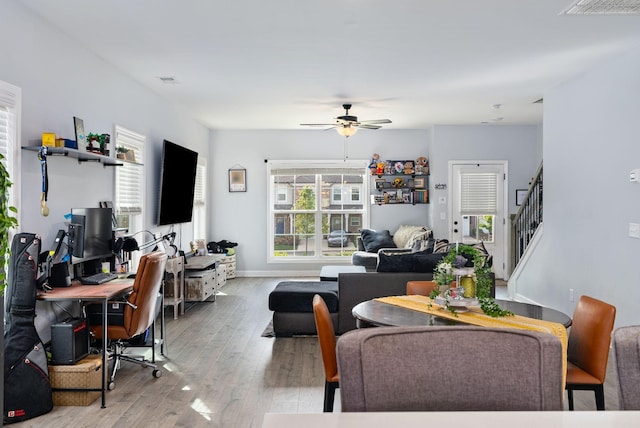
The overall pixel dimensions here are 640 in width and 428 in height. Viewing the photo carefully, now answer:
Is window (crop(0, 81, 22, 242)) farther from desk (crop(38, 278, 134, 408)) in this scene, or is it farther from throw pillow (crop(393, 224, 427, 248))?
throw pillow (crop(393, 224, 427, 248))

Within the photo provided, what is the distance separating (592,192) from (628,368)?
14.8ft

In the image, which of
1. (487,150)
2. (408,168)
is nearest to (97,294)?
(408,168)

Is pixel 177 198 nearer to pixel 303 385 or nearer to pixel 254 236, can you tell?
pixel 254 236

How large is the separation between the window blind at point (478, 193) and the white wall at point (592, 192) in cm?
242

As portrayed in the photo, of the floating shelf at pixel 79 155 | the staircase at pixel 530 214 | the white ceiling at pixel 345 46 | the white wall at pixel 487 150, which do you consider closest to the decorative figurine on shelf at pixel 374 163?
the white wall at pixel 487 150

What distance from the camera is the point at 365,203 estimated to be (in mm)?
9570

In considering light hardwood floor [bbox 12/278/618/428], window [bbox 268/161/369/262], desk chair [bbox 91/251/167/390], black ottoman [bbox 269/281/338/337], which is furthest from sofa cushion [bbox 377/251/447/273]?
window [bbox 268/161/369/262]

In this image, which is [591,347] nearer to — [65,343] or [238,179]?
[65,343]

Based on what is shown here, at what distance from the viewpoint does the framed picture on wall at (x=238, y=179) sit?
31.3 ft

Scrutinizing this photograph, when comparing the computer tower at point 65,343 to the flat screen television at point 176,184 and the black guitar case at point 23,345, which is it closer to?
the black guitar case at point 23,345

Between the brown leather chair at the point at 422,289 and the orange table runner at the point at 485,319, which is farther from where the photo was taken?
the brown leather chair at the point at 422,289

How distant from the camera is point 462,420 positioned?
3.33 ft

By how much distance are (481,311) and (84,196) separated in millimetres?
3441

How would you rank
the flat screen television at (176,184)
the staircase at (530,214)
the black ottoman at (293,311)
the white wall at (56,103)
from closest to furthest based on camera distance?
1. the white wall at (56,103)
2. the black ottoman at (293,311)
3. the flat screen television at (176,184)
4. the staircase at (530,214)
